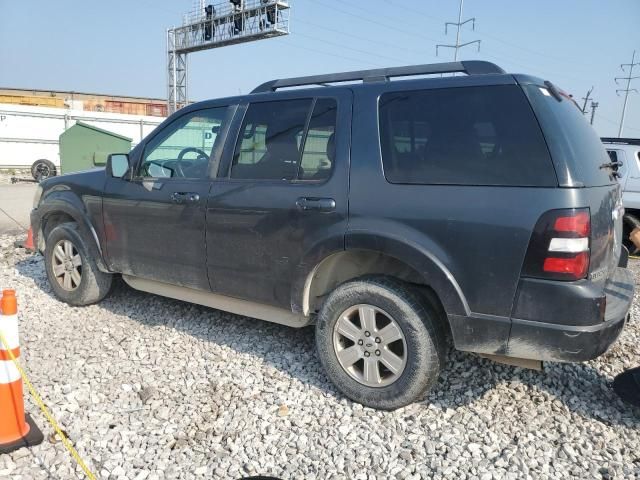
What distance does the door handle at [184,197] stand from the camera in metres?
3.69

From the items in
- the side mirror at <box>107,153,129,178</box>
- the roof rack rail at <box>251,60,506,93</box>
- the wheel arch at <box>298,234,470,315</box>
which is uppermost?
the roof rack rail at <box>251,60,506,93</box>

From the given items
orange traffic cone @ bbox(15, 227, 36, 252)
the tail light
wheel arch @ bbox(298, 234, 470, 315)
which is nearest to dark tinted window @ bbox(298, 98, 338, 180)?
wheel arch @ bbox(298, 234, 470, 315)

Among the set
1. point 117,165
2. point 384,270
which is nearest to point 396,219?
point 384,270

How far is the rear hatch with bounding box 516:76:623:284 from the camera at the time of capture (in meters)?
2.49

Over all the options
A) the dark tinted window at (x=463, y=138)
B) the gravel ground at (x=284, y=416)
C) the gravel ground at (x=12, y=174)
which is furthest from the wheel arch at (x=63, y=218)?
the gravel ground at (x=12, y=174)

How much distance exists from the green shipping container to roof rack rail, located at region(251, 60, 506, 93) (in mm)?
9666

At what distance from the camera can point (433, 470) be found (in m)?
2.57

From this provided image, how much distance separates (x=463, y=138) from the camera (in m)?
2.74

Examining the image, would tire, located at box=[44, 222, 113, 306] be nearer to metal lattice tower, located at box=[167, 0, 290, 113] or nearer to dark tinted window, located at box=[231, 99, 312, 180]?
dark tinted window, located at box=[231, 99, 312, 180]

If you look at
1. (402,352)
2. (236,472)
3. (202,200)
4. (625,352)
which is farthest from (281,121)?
(625,352)

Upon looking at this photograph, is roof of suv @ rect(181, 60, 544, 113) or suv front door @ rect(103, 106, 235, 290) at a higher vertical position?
roof of suv @ rect(181, 60, 544, 113)

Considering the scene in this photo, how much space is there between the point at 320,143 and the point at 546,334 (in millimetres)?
1743

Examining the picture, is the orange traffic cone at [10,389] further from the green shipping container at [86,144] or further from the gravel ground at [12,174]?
the gravel ground at [12,174]

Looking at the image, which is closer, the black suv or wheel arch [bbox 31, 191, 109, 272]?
the black suv
